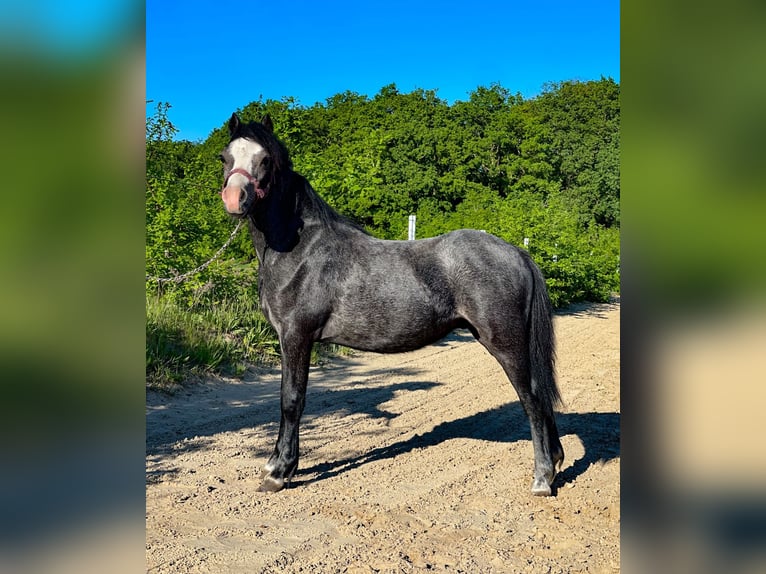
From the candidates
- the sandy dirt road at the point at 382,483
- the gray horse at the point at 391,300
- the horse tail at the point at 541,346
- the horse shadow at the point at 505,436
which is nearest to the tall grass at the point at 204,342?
the sandy dirt road at the point at 382,483

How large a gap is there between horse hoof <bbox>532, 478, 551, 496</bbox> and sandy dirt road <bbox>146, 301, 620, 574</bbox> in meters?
0.06

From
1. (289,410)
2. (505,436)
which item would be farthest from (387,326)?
(505,436)

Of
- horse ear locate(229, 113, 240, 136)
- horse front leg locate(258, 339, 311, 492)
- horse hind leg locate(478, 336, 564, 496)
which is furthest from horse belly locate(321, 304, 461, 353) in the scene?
horse ear locate(229, 113, 240, 136)

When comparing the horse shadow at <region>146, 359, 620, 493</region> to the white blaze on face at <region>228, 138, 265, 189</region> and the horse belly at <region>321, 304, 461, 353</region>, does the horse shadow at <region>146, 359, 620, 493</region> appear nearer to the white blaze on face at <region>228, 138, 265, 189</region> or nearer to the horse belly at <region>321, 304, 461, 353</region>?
the horse belly at <region>321, 304, 461, 353</region>

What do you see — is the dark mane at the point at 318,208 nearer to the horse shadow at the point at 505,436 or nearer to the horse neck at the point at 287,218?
the horse neck at the point at 287,218

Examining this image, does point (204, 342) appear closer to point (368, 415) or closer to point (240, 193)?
point (368, 415)

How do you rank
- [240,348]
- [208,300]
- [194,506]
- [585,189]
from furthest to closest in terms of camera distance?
[585,189], [208,300], [240,348], [194,506]

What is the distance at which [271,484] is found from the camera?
13.2 feet

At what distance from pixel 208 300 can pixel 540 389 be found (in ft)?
20.4
